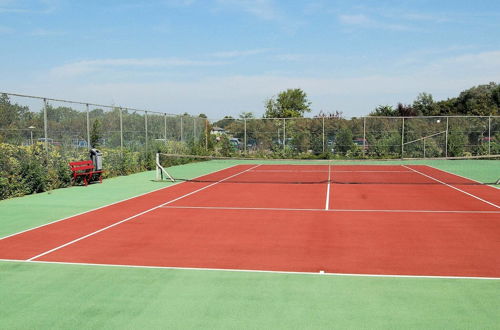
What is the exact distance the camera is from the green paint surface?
15.5ft

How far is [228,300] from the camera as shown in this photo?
532 centimetres

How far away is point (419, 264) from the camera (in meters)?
6.67

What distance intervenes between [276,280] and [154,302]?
62.3 inches

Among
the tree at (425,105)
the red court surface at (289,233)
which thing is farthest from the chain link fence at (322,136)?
the tree at (425,105)

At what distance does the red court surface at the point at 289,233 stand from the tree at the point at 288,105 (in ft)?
156

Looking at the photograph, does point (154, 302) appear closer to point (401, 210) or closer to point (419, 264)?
point (419, 264)

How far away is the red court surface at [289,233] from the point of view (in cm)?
686

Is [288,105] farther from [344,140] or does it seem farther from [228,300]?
[228,300]

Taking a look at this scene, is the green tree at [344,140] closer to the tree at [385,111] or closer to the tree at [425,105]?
the tree at [385,111]

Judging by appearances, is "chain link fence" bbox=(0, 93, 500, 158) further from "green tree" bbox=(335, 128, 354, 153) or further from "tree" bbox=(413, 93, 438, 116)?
"tree" bbox=(413, 93, 438, 116)

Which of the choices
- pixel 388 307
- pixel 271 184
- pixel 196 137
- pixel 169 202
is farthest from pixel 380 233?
pixel 196 137

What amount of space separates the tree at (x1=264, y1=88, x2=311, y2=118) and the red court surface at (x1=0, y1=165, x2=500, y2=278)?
156ft

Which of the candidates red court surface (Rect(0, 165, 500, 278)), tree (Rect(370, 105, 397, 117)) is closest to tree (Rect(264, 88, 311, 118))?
tree (Rect(370, 105, 397, 117))

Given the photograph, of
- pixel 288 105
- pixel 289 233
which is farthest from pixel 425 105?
pixel 289 233
